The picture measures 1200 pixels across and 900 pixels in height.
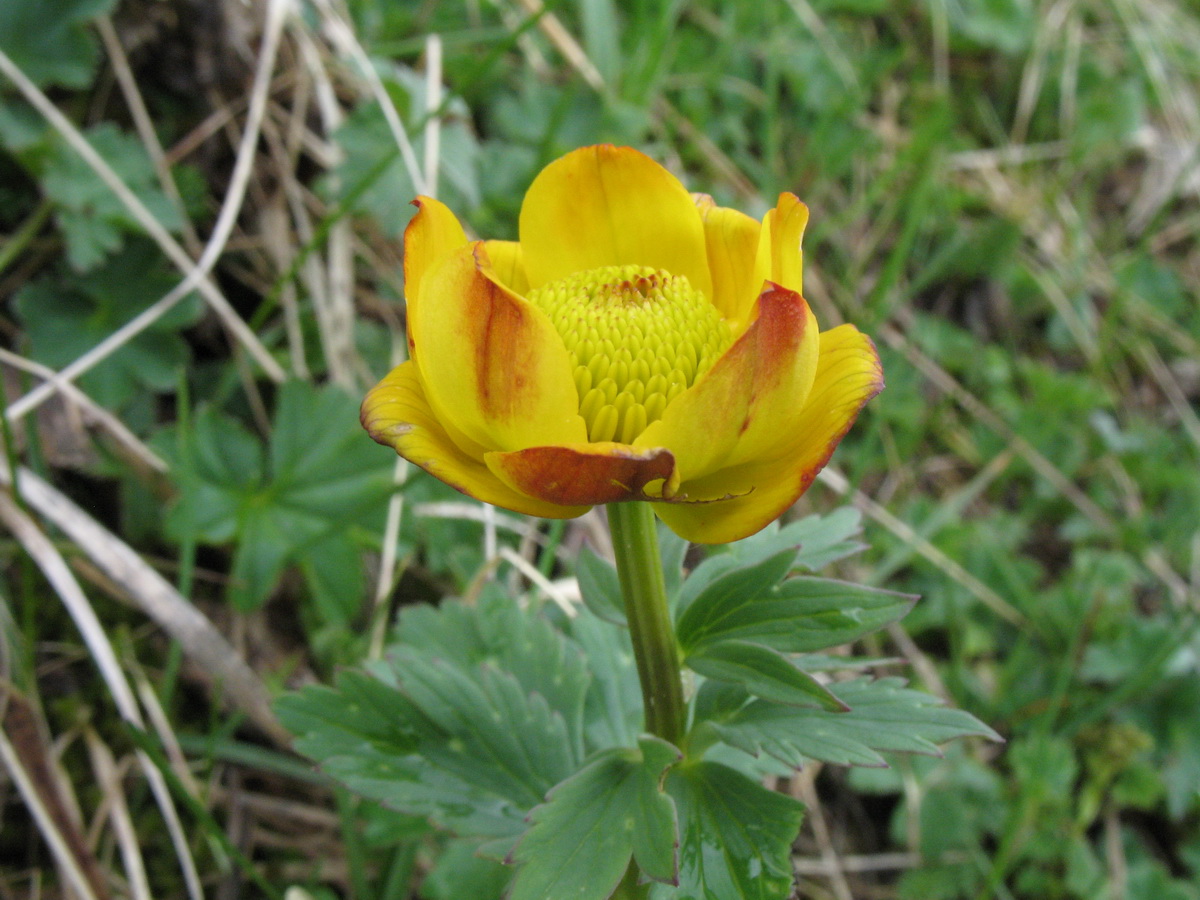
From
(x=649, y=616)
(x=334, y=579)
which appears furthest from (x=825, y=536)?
(x=334, y=579)

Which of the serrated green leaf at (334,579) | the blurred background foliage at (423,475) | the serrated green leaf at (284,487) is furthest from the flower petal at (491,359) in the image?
the serrated green leaf at (334,579)

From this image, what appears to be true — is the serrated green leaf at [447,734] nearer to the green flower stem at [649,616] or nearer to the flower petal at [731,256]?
the green flower stem at [649,616]

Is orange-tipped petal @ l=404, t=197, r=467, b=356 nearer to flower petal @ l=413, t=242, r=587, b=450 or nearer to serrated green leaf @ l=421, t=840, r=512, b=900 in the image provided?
flower petal @ l=413, t=242, r=587, b=450

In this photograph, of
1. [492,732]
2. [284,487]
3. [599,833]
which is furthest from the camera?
[284,487]

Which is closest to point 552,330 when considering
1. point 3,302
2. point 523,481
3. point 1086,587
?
point 523,481

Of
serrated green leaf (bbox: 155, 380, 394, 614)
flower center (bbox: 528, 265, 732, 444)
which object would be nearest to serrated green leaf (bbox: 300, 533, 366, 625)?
serrated green leaf (bbox: 155, 380, 394, 614)

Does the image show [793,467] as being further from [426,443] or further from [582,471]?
[426,443]

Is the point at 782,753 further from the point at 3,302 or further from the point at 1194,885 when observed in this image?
the point at 3,302
